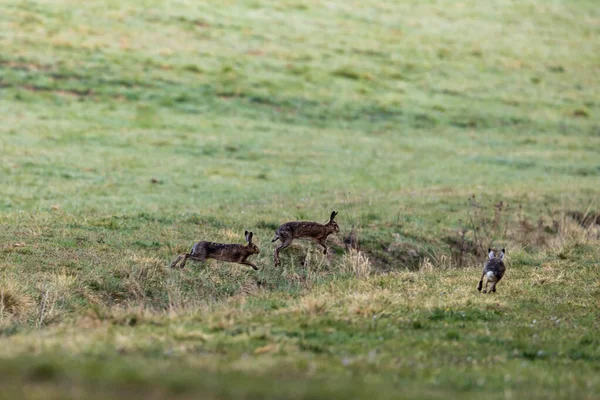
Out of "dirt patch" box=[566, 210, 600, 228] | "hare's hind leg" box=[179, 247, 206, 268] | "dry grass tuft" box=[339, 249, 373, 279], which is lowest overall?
"dirt patch" box=[566, 210, 600, 228]

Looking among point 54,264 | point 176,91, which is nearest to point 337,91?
point 176,91

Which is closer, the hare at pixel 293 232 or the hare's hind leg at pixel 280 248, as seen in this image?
the hare's hind leg at pixel 280 248

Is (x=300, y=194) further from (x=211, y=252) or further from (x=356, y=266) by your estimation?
(x=211, y=252)

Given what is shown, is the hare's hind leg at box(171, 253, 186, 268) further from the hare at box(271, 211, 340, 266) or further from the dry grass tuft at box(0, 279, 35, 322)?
the dry grass tuft at box(0, 279, 35, 322)

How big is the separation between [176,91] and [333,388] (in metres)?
37.7

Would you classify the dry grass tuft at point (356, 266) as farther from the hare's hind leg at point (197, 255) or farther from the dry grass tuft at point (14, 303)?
the dry grass tuft at point (14, 303)

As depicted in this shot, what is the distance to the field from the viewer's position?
8797 mm

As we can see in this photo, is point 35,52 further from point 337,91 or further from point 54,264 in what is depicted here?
point 54,264

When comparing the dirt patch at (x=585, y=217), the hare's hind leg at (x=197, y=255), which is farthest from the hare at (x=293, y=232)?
the dirt patch at (x=585, y=217)

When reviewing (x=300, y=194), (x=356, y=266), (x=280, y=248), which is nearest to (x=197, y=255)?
(x=280, y=248)

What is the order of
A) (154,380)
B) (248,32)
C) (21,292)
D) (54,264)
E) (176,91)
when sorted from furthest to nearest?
(248,32)
(176,91)
(54,264)
(21,292)
(154,380)

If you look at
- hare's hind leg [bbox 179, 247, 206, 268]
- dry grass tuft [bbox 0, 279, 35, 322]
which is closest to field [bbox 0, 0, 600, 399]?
dry grass tuft [bbox 0, 279, 35, 322]

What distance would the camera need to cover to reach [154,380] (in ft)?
21.0

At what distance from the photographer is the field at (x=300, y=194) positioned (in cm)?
880
